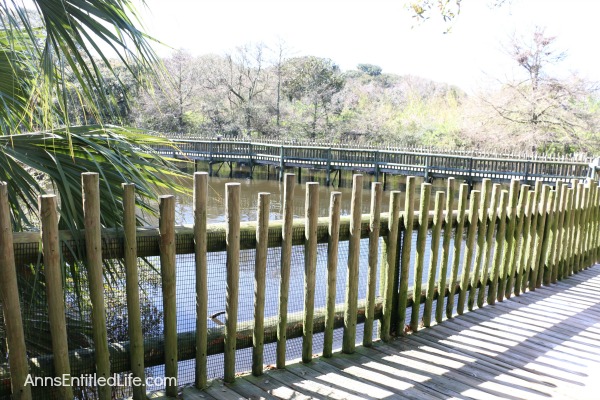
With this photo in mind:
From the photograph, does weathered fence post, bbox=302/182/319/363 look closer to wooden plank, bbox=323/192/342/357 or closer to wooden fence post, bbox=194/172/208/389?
wooden plank, bbox=323/192/342/357

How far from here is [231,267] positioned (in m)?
2.65

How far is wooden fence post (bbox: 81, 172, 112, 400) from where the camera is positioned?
2129mm

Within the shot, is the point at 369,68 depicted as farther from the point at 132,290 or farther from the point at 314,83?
the point at 132,290

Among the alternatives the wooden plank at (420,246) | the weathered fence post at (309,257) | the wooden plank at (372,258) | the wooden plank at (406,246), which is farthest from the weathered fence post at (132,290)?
the wooden plank at (420,246)

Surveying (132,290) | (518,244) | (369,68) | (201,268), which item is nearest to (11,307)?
(132,290)

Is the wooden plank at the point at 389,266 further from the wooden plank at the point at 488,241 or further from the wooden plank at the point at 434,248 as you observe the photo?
the wooden plank at the point at 488,241

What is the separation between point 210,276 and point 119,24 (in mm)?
1643

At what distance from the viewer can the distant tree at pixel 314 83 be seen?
118 ft

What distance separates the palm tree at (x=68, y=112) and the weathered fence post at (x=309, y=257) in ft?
2.55

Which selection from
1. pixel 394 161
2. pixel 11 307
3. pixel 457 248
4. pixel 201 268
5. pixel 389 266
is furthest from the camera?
pixel 394 161

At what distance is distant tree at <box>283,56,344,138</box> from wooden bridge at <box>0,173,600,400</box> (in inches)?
1262

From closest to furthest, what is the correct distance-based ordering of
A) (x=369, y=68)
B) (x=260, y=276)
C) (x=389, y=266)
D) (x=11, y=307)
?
(x=11, y=307), (x=260, y=276), (x=389, y=266), (x=369, y=68)

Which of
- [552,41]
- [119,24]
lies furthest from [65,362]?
[552,41]

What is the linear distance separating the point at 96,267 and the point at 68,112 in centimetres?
87
